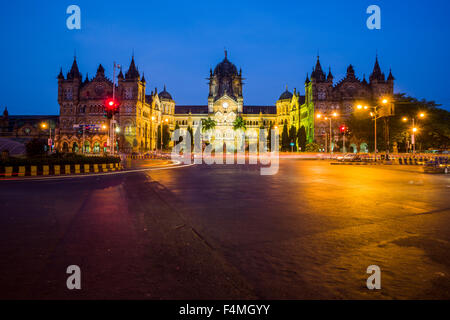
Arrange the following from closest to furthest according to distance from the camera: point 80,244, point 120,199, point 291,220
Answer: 1. point 80,244
2. point 291,220
3. point 120,199

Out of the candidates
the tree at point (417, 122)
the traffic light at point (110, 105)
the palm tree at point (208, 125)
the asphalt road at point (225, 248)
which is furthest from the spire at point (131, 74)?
the asphalt road at point (225, 248)

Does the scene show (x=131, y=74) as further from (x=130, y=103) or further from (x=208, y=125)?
(x=208, y=125)

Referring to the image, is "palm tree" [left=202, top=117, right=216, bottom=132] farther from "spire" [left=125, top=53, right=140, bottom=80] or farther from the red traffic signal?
the red traffic signal

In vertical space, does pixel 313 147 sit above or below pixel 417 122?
below

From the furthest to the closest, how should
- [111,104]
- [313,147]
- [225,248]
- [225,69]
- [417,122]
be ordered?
A: 1. [225,69]
2. [313,147]
3. [417,122]
4. [111,104]
5. [225,248]

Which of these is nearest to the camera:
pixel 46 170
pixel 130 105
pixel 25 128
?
pixel 46 170

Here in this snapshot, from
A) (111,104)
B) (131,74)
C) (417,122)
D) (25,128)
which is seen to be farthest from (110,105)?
(25,128)

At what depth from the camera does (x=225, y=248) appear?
17.7 feet

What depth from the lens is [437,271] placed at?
4320 millimetres

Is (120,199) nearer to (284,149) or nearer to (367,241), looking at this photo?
(367,241)

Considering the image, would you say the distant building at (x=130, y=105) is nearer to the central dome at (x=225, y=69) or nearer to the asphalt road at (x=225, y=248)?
the central dome at (x=225, y=69)

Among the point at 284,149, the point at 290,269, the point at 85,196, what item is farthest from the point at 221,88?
the point at 290,269

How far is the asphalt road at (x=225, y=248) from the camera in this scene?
3834mm
